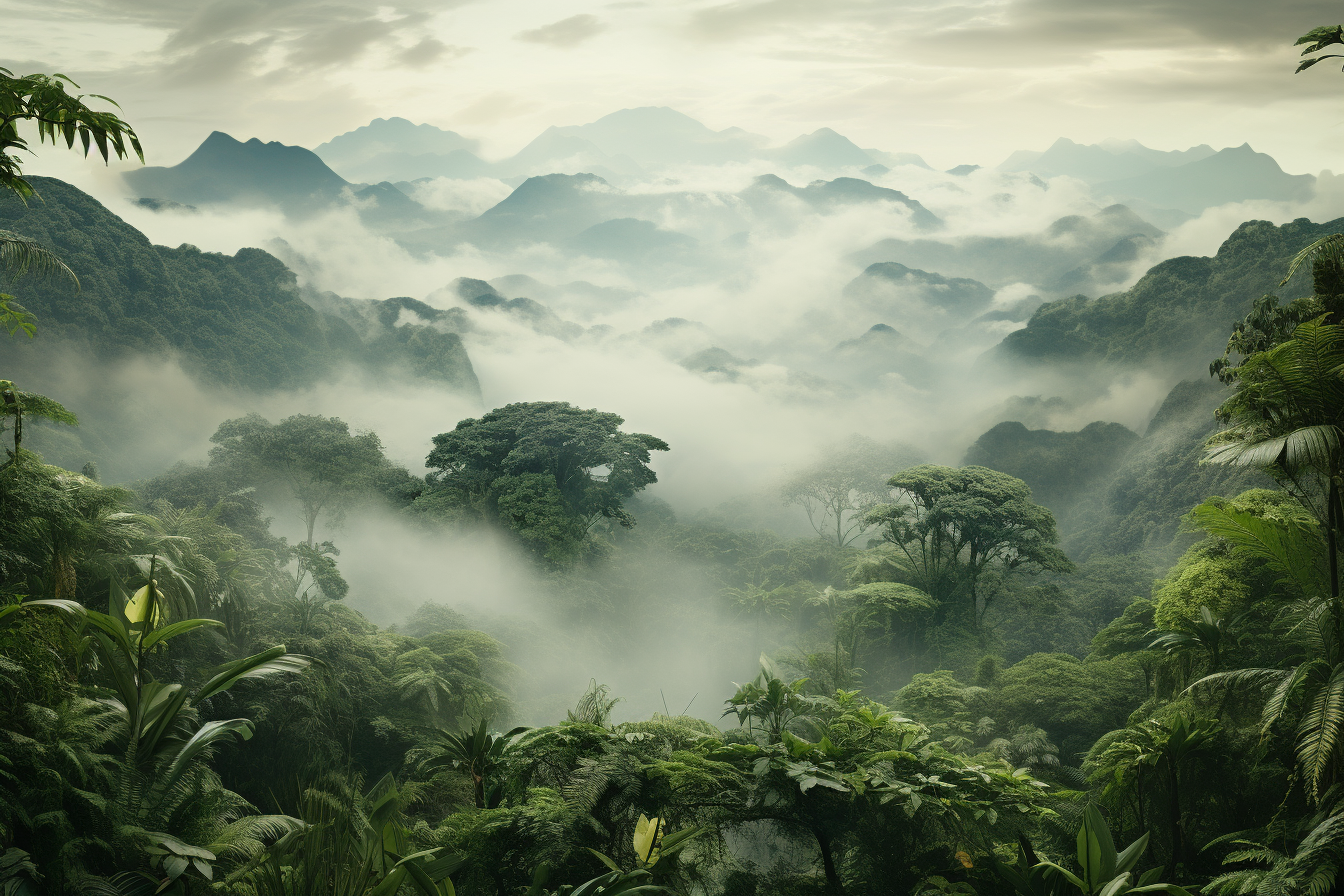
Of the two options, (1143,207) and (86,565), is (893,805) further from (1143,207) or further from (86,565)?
(1143,207)

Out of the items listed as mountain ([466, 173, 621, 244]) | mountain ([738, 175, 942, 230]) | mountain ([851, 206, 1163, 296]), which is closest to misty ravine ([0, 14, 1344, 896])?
mountain ([851, 206, 1163, 296])

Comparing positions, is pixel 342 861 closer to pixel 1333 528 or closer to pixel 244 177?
pixel 1333 528

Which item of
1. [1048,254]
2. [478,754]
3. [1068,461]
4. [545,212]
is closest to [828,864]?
[478,754]

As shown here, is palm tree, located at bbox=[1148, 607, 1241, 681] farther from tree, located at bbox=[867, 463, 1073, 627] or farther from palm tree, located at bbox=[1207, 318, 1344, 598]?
tree, located at bbox=[867, 463, 1073, 627]

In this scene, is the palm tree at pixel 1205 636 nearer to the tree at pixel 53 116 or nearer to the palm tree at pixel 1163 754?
the palm tree at pixel 1163 754

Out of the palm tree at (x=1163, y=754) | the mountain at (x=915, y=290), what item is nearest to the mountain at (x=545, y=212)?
the mountain at (x=915, y=290)

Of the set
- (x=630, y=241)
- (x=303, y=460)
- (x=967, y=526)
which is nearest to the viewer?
(x=967, y=526)
